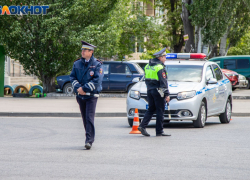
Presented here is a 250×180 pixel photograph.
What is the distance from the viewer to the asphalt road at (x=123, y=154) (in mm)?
6508

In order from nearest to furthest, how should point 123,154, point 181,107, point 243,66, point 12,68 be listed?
point 123,154, point 181,107, point 243,66, point 12,68

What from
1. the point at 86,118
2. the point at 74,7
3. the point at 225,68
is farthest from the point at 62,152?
the point at 225,68

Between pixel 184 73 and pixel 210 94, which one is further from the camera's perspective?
pixel 184 73

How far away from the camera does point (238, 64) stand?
98.9 ft

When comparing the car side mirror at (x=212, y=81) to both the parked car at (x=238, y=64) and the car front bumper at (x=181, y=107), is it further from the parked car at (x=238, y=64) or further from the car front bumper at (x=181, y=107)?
the parked car at (x=238, y=64)

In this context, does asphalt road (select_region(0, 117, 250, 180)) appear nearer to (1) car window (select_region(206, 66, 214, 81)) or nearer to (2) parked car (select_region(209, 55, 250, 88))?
(1) car window (select_region(206, 66, 214, 81))

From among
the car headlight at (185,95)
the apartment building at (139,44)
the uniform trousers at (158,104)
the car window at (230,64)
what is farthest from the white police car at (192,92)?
the apartment building at (139,44)

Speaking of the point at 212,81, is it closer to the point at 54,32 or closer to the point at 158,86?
the point at 158,86

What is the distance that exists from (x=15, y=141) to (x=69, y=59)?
15.5 metres

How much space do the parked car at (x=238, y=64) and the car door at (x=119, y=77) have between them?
7823 mm

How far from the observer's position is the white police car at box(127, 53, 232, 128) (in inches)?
472

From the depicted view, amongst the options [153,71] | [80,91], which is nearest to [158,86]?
[153,71]

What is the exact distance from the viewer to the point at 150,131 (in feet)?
38.7

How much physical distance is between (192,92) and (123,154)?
438 cm
